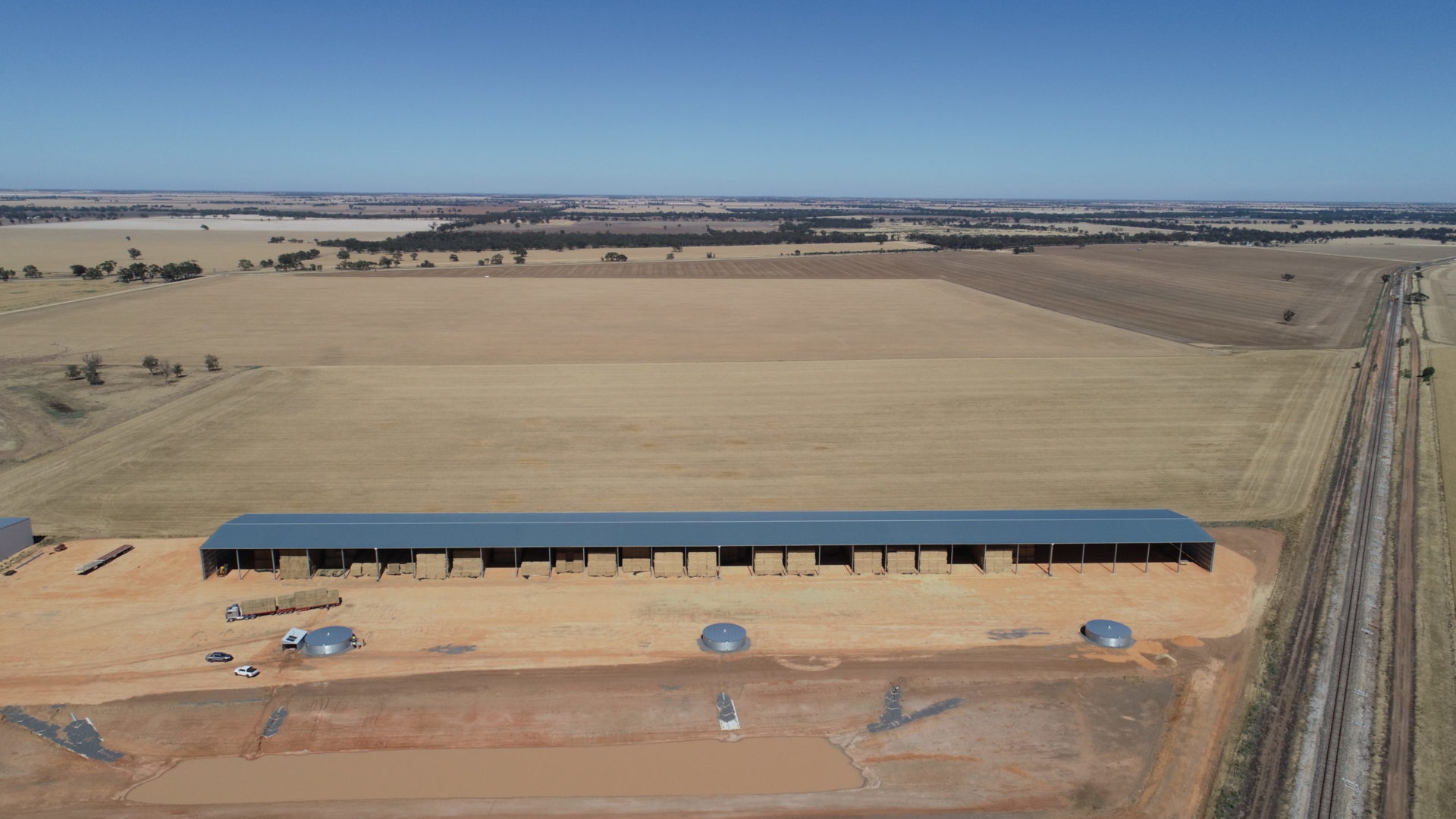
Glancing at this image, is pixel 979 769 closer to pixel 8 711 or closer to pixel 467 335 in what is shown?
pixel 8 711

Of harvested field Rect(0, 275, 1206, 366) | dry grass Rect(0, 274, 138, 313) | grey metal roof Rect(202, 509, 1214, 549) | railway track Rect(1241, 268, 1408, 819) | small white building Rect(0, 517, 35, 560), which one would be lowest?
railway track Rect(1241, 268, 1408, 819)

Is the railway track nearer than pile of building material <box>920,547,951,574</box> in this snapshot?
Yes

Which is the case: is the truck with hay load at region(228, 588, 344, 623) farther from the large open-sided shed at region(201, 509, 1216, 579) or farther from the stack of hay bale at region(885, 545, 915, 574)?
the stack of hay bale at region(885, 545, 915, 574)

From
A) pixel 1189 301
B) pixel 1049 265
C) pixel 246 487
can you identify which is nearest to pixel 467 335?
pixel 246 487

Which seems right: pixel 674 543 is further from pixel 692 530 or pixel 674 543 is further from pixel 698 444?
pixel 698 444

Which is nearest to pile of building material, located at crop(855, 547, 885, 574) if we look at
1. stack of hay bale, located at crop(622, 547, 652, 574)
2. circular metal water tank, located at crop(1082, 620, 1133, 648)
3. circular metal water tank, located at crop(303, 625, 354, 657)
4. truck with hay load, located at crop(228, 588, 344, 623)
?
circular metal water tank, located at crop(1082, 620, 1133, 648)

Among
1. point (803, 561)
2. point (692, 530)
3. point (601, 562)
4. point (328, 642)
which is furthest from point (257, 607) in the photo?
point (803, 561)

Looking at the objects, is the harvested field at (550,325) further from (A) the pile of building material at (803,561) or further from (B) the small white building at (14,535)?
(A) the pile of building material at (803,561)

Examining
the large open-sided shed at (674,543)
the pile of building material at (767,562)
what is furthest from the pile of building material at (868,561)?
the pile of building material at (767,562)
